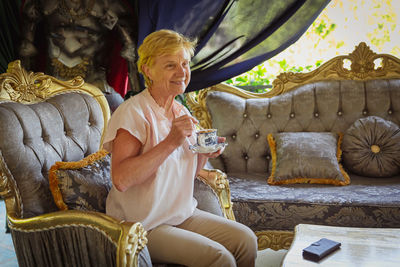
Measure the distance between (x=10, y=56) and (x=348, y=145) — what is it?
8.54ft

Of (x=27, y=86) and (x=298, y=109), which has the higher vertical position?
(x=27, y=86)

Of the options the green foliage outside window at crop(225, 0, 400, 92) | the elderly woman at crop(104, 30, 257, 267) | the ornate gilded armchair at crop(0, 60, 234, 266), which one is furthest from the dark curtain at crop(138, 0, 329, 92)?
the elderly woman at crop(104, 30, 257, 267)

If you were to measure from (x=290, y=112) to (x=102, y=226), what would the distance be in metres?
1.50

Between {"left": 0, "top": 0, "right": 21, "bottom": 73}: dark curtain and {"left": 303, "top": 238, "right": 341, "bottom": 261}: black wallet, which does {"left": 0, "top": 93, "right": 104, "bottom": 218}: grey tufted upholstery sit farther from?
{"left": 0, "top": 0, "right": 21, "bottom": 73}: dark curtain

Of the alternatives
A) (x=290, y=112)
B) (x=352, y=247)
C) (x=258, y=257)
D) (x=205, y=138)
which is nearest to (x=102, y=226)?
(x=205, y=138)

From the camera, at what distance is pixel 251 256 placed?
1.22 metres

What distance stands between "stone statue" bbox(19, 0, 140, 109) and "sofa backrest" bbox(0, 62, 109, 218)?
88 cm

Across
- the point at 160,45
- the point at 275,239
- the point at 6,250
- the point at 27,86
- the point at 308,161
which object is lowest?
the point at 6,250

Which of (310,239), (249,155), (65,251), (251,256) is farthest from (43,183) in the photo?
(249,155)

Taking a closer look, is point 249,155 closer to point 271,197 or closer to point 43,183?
point 271,197

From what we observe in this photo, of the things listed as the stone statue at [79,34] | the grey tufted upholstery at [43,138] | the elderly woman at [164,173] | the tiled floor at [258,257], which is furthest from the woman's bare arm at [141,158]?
the stone statue at [79,34]

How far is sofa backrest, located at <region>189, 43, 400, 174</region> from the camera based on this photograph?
214cm

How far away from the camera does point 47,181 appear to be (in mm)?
1309

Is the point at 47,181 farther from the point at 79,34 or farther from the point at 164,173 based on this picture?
the point at 79,34
